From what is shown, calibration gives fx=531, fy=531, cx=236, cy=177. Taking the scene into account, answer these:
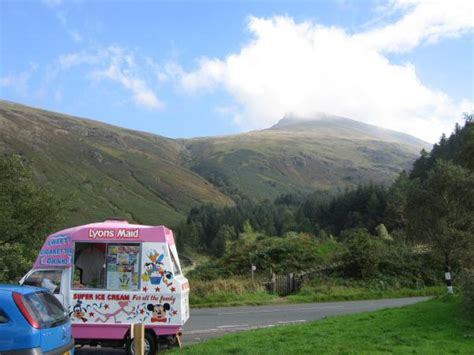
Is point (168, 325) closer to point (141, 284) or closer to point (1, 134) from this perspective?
point (141, 284)

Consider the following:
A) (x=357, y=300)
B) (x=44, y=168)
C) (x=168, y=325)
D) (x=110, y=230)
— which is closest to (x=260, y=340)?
(x=168, y=325)

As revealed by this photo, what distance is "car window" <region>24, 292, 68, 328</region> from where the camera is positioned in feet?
26.8

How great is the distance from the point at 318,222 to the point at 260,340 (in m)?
92.9

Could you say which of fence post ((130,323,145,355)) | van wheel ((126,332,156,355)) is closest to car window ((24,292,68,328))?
fence post ((130,323,145,355))

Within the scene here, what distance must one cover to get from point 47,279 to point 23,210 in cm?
1503

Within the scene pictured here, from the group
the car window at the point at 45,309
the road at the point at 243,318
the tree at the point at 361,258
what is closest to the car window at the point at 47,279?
the road at the point at 243,318

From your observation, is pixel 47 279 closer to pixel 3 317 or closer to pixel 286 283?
pixel 3 317

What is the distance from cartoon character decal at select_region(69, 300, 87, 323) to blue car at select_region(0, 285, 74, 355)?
8.39 feet

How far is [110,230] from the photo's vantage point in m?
11.6

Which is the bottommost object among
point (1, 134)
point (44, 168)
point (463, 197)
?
point (463, 197)

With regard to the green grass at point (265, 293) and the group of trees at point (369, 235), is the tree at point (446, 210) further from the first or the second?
the green grass at point (265, 293)

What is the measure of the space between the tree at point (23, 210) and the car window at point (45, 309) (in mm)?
15637

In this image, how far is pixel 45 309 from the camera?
848 cm

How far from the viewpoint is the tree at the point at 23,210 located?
24.1 metres
